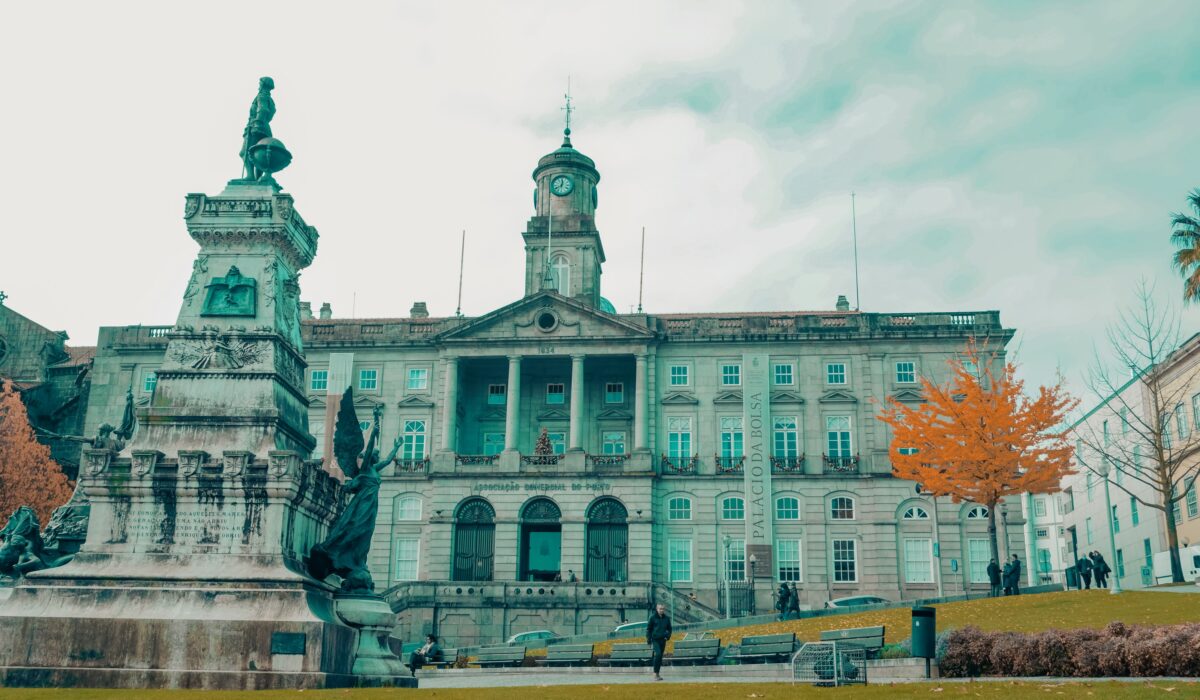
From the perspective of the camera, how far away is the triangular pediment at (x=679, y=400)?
59.7 meters

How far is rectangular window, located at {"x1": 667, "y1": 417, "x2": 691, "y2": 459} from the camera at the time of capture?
5908 centimetres

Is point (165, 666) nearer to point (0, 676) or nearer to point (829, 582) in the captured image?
point (0, 676)

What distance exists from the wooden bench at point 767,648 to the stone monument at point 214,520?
38.0 ft

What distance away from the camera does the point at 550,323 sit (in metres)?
59.6

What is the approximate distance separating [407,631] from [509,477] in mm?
9994

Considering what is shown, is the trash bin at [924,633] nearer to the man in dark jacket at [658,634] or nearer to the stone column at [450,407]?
the man in dark jacket at [658,634]

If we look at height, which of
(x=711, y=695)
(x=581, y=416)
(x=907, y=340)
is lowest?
(x=711, y=695)

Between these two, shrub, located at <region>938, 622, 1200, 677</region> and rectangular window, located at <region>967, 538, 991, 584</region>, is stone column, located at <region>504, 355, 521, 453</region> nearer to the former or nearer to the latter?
rectangular window, located at <region>967, 538, 991, 584</region>

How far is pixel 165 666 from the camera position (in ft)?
57.8

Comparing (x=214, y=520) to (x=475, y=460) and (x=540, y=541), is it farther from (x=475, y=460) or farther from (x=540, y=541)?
(x=540, y=541)

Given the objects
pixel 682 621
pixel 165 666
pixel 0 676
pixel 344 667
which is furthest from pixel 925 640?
pixel 682 621

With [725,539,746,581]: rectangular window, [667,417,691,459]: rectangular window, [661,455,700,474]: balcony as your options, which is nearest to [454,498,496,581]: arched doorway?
[661,455,700,474]: balcony

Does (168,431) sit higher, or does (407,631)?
(168,431)

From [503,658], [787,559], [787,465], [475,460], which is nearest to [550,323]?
[475,460]
